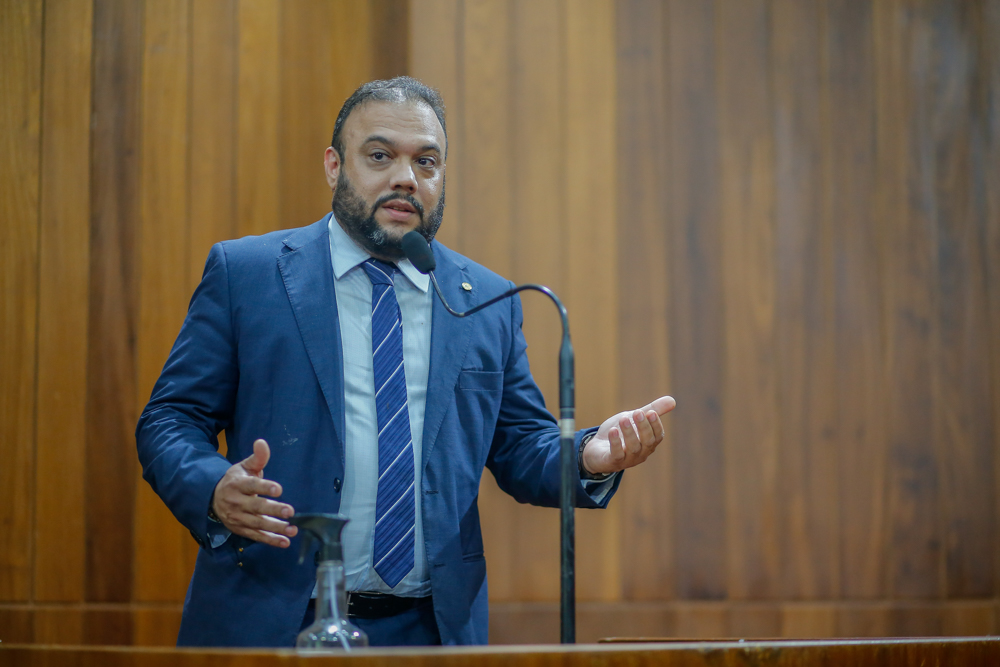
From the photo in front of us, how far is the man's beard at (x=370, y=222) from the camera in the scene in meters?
1.77

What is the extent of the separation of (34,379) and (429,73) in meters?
1.45

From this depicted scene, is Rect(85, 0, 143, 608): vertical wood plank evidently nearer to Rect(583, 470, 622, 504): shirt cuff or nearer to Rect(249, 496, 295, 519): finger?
Rect(249, 496, 295, 519): finger

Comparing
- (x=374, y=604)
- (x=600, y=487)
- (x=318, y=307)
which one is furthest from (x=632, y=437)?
(x=318, y=307)

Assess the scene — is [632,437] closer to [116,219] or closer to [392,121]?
[392,121]

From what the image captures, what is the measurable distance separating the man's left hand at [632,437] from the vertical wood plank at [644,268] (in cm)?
112

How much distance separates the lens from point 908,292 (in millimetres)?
2703

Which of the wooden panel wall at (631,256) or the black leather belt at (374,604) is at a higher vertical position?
the wooden panel wall at (631,256)

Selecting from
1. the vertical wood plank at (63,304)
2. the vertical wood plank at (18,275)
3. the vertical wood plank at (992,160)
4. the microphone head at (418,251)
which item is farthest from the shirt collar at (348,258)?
the vertical wood plank at (992,160)

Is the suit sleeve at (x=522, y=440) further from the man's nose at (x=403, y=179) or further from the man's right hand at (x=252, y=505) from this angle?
the man's right hand at (x=252, y=505)

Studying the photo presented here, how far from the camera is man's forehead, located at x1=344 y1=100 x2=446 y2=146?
5.93 ft

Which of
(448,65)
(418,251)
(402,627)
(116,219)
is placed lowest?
(402,627)

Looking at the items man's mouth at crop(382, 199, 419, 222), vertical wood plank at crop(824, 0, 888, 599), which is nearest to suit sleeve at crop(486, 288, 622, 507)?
man's mouth at crop(382, 199, 419, 222)

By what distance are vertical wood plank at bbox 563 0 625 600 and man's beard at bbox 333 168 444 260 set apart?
856mm

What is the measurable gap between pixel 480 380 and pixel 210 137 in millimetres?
1321
